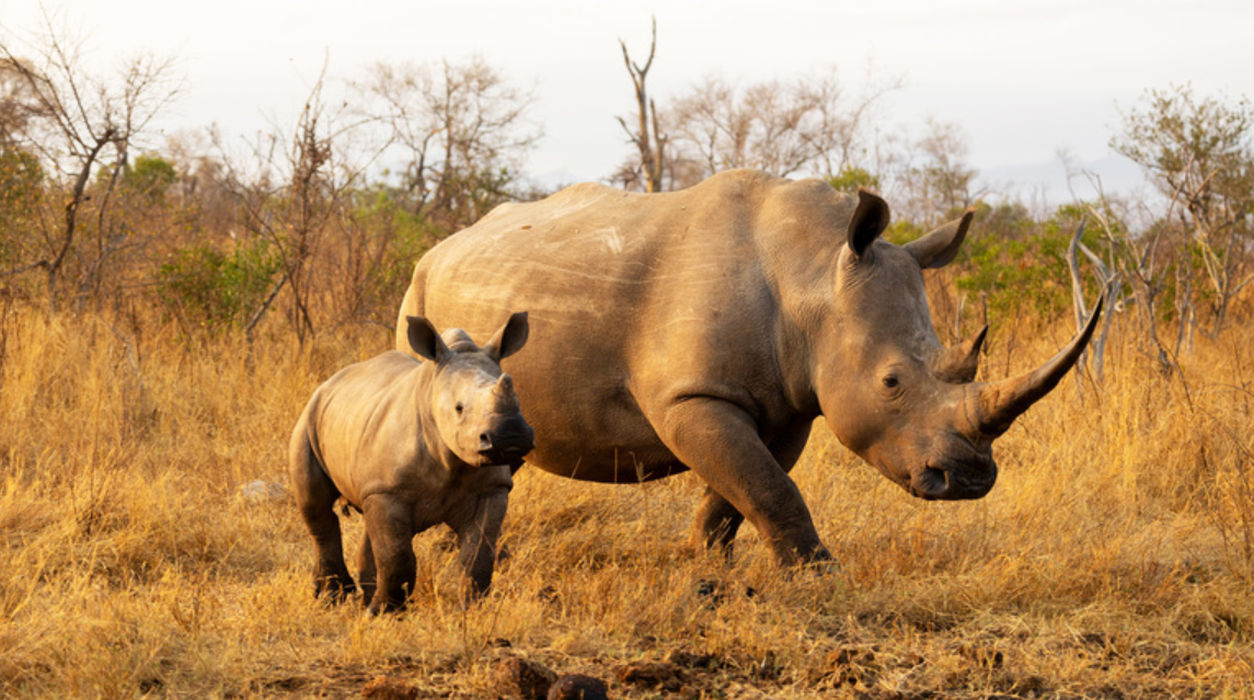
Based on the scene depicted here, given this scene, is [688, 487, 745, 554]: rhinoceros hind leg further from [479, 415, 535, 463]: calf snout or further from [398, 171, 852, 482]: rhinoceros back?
[479, 415, 535, 463]: calf snout

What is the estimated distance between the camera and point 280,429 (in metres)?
7.88

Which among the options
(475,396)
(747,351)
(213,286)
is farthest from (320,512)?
(213,286)

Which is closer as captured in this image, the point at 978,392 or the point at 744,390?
the point at 978,392

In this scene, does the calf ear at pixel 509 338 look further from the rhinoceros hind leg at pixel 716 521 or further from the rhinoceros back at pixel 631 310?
the rhinoceros hind leg at pixel 716 521

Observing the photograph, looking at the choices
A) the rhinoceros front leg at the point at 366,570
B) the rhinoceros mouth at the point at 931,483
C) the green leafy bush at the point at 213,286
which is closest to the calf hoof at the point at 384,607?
the rhinoceros front leg at the point at 366,570

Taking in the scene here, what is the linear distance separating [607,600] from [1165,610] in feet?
6.46

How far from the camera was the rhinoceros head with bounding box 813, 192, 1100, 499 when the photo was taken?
176 inches

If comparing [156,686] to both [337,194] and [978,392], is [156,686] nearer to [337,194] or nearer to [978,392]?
[978,392]

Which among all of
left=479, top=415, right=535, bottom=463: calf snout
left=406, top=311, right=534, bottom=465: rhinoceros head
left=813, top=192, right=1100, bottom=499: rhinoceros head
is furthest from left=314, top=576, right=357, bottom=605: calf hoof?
left=813, top=192, right=1100, bottom=499: rhinoceros head

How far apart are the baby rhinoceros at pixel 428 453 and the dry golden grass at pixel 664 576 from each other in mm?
199

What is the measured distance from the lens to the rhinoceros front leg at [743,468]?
4.69m

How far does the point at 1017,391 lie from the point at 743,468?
0.99 metres

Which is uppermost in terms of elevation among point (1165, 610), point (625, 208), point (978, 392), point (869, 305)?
point (625, 208)

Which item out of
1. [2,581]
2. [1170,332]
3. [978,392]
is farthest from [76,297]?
[1170,332]
